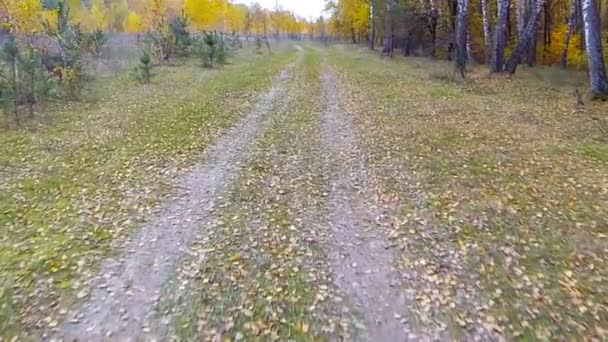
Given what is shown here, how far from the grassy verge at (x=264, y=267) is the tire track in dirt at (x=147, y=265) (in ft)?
0.80

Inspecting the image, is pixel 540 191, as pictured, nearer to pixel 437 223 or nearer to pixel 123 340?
pixel 437 223

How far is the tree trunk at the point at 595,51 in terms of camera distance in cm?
1189

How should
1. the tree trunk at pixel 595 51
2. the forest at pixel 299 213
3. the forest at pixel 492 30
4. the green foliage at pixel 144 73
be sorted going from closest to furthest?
the forest at pixel 299 213, the tree trunk at pixel 595 51, the forest at pixel 492 30, the green foliage at pixel 144 73

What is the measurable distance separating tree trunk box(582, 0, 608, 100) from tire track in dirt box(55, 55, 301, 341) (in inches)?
392

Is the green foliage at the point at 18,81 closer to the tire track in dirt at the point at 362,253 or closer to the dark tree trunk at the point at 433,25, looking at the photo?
the tire track in dirt at the point at 362,253

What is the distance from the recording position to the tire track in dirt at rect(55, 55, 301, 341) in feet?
12.8

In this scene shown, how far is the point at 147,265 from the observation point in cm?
484

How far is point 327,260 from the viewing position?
496 centimetres

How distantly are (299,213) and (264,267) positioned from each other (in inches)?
55.8

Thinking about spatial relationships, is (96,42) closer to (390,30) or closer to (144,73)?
(144,73)

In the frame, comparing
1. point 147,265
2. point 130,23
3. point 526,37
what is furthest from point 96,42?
point 130,23

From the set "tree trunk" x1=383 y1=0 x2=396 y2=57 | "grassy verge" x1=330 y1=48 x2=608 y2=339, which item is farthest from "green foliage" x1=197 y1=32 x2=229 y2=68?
"grassy verge" x1=330 y1=48 x2=608 y2=339

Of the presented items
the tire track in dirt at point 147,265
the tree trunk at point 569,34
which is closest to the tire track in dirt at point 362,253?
the tire track in dirt at point 147,265

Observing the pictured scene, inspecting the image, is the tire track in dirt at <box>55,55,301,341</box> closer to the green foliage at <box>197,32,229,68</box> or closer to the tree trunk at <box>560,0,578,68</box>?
the green foliage at <box>197,32,229,68</box>
